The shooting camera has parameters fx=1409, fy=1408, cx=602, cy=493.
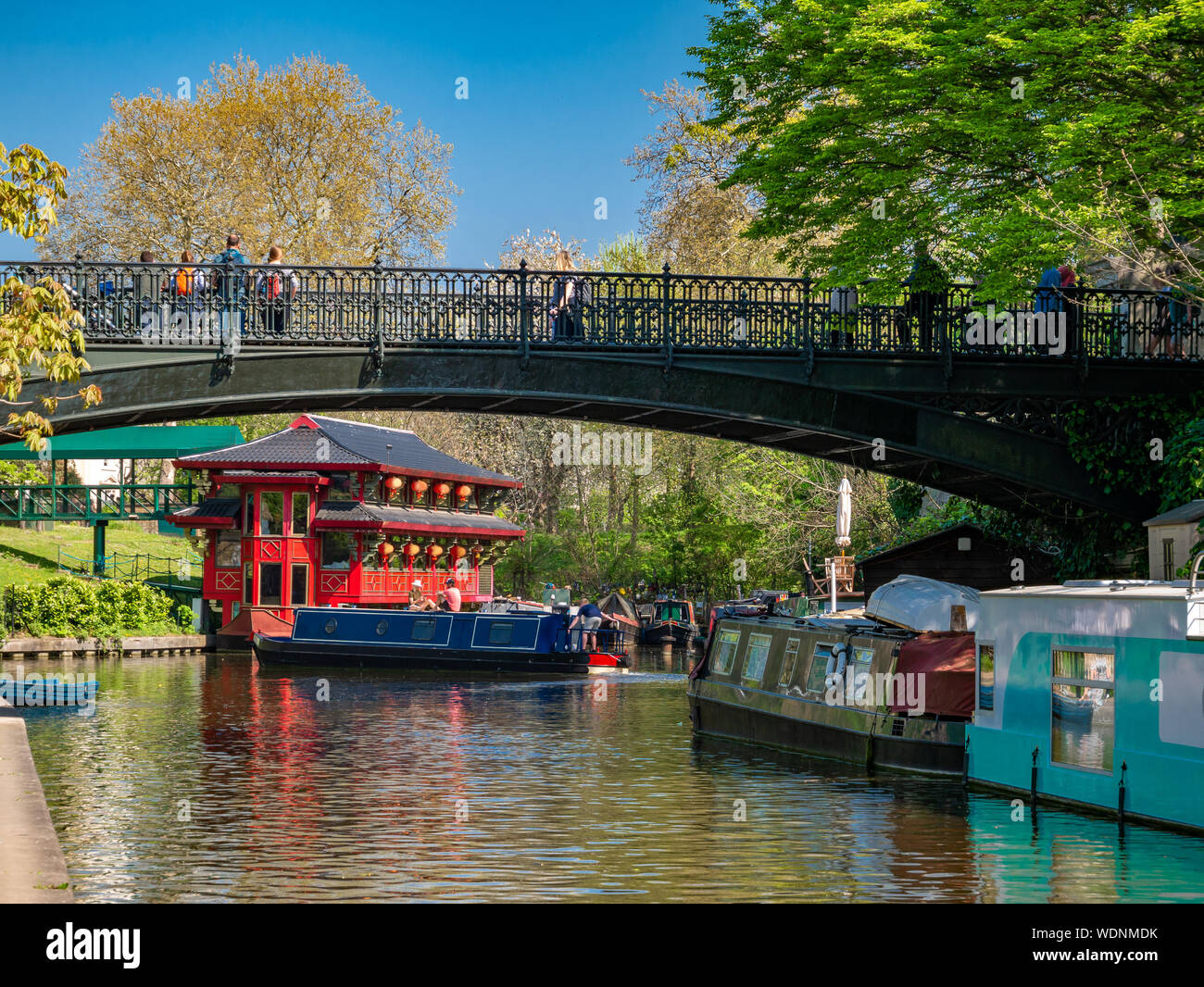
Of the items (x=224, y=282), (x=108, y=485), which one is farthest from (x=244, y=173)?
(x=224, y=282)

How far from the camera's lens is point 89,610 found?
39.9 m

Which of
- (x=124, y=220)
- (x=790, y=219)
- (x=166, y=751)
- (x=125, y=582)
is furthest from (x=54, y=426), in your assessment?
(x=124, y=220)

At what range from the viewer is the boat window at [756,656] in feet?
73.3

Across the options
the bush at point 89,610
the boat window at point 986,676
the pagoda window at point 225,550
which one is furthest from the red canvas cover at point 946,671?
the pagoda window at point 225,550

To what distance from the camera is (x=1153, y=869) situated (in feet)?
41.0

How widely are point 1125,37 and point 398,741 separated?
15.6 metres

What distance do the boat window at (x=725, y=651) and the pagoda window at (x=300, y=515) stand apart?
68.8 feet

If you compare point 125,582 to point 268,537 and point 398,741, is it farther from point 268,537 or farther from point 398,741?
point 398,741

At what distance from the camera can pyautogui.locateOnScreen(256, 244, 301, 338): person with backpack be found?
2497 centimetres

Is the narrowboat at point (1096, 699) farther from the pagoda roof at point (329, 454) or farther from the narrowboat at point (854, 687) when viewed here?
the pagoda roof at point (329, 454)

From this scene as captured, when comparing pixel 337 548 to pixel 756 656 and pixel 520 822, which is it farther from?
pixel 520 822

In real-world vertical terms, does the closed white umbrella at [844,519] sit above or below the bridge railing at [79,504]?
below

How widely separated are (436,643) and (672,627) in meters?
13.5

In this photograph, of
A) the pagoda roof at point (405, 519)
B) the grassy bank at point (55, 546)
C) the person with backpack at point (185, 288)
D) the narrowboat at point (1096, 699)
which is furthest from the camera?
the grassy bank at point (55, 546)
